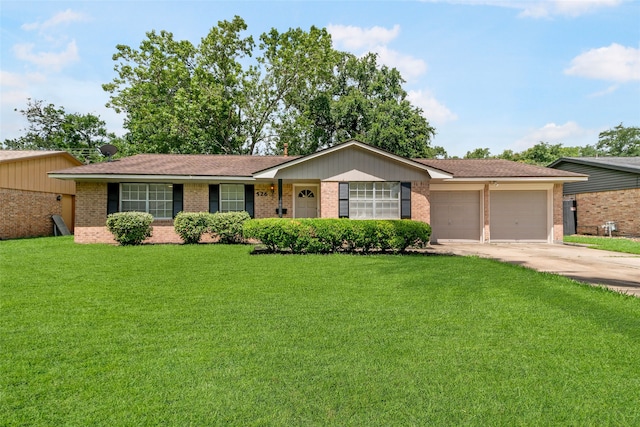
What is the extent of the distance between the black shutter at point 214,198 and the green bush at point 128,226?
8.25 ft

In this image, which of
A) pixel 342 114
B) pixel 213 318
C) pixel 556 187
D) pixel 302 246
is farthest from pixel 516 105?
pixel 213 318

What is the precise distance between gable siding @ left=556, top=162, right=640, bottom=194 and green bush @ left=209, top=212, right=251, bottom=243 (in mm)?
18472

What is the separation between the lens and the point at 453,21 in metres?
11.6

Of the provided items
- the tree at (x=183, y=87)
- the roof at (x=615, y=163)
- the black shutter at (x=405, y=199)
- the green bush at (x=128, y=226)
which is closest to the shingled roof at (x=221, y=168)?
the black shutter at (x=405, y=199)

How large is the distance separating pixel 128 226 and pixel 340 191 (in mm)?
7888

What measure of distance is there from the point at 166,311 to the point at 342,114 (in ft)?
88.6

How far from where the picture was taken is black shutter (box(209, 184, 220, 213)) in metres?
14.7

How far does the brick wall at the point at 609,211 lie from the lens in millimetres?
17156

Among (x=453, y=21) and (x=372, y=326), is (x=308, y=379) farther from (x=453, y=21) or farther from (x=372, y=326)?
(x=453, y=21)

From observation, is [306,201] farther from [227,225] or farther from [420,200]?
[420,200]

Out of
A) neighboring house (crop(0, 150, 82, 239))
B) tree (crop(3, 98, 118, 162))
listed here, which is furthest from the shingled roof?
tree (crop(3, 98, 118, 162))

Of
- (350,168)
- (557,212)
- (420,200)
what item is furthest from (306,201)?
(557,212)

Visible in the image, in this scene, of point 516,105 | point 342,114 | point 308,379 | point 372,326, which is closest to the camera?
point 308,379

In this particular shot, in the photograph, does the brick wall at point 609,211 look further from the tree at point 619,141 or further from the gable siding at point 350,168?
the tree at point 619,141
